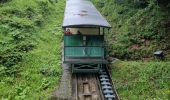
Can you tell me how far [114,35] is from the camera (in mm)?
26438

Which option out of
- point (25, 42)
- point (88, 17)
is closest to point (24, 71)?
point (25, 42)

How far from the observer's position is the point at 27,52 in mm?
20578

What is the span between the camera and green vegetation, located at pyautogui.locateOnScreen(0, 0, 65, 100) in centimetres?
1646

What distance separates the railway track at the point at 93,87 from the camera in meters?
16.1

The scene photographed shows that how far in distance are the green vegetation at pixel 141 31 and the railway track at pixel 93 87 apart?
4.00 m

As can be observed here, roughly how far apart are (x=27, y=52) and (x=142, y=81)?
25.8 feet

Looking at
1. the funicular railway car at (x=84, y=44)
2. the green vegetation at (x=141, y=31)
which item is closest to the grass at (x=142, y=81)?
the funicular railway car at (x=84, y=44)

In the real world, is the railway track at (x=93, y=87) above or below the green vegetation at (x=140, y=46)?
below

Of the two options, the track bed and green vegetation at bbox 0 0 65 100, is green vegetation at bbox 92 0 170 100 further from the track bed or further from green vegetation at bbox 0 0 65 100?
green vegetation at bbox 0 0 65 100

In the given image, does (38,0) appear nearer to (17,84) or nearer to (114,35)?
(114,35)

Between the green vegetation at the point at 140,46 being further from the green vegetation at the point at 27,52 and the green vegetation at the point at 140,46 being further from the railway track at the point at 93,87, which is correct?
the green vegetation at the point at 27,52

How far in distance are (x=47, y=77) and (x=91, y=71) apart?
8.42 ft

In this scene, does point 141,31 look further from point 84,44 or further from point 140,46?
point 84,44

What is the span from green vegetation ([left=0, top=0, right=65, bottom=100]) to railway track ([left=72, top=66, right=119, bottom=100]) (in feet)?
3.91
